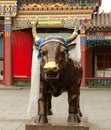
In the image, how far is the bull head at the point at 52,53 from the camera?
728 centimetres

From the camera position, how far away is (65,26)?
82.7 feet

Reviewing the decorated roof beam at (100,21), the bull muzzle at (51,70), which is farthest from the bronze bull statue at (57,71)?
the decorated roof beam at (100,21)

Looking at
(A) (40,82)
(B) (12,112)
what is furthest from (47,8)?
(A) (40,82)

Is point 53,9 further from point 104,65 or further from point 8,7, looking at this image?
point 104,65

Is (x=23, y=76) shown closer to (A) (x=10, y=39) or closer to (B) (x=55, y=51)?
(A) (x=10, y=39)

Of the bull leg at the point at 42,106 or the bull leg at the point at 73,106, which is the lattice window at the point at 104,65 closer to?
the bull leg at the point at 73,106

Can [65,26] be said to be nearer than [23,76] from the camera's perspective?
Yes

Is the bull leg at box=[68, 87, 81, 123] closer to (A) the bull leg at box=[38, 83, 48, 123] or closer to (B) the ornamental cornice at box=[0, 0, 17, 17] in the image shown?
(A) the bull leg at box=[38, 83, 48, 123]

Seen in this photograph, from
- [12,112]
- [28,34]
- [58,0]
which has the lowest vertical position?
[12,112]

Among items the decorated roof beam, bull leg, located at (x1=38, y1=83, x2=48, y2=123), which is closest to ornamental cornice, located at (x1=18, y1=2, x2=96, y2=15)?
the decorated roof beam

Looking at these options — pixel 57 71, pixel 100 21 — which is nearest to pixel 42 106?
pixel 57 71

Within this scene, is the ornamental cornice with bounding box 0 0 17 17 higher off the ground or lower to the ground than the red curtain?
higher

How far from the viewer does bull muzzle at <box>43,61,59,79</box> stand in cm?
722

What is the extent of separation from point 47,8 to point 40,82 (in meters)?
17.3
